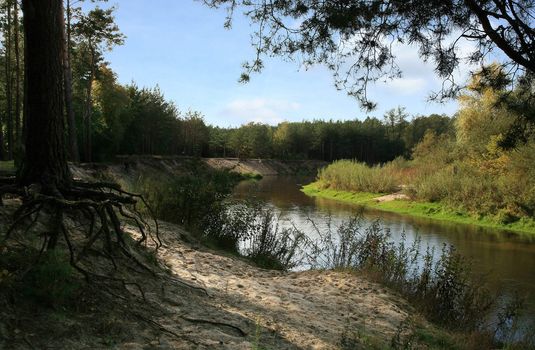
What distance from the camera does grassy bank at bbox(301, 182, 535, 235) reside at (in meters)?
25.1

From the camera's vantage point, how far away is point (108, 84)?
38.7m

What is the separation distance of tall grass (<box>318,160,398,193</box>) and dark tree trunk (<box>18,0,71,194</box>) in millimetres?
35595

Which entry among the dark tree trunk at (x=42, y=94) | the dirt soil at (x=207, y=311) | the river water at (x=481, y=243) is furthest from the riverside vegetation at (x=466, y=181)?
the dark tree trunk at (x=42, y=94)

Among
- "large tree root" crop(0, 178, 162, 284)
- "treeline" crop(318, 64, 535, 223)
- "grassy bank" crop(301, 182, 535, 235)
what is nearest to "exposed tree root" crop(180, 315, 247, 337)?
"large tree root" crop(0, 178, 162, 284)

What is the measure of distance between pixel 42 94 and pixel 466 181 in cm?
2895

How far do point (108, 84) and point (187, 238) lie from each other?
106 ft

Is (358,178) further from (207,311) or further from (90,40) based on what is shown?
(207,311)

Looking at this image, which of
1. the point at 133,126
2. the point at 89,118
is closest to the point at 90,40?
the point at 89,118

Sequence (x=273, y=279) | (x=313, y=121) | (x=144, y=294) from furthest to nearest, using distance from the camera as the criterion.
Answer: (x=313, y=121), (x=273, y=279), (x=144, y=294)

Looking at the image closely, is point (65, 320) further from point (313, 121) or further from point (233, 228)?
point (313, 121)

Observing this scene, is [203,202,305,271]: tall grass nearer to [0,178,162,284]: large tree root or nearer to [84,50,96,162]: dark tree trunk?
[0,178,162,284]: large tree root

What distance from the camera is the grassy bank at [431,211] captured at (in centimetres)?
2509

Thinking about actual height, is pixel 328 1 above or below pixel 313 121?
below

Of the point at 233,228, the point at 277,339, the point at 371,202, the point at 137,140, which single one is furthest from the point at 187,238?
the point at 137,140
